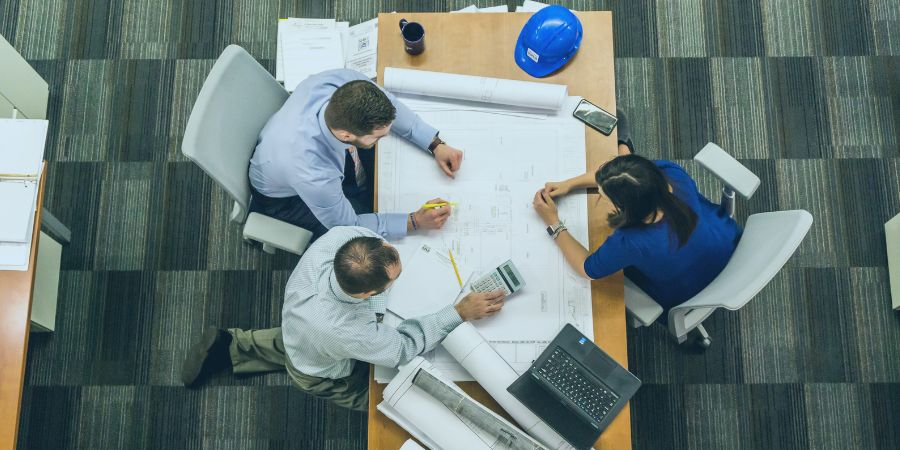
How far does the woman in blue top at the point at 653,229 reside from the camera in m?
1.52

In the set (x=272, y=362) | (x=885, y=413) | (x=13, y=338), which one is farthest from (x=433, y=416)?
(x=885, y=413)

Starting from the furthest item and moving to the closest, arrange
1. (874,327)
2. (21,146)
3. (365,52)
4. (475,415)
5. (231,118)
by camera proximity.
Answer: (874,327), (365,52), (21,146), (231,118), (475,415)

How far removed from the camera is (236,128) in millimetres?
1693

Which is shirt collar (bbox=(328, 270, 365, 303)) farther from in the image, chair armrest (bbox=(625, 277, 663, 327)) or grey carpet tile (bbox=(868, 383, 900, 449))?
grey carpet tile (bbox=(868, 383, 900, 449))

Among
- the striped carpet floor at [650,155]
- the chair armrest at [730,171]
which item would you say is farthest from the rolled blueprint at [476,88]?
the striped carpet floor at [650,155]

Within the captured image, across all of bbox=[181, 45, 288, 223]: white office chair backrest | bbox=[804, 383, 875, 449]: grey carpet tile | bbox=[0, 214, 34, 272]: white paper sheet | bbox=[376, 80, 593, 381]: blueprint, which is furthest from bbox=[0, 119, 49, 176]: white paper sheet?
bbox=[804, 383, 875, 449]: grey carpet tile

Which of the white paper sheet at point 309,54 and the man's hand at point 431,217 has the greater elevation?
the white paper sheet at point 309,54

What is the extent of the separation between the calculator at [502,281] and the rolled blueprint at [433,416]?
24 centimetres

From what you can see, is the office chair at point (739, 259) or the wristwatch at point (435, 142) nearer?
the office chair at point (739, 259)

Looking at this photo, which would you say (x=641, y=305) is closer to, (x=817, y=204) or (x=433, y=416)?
(x=433, y=416)

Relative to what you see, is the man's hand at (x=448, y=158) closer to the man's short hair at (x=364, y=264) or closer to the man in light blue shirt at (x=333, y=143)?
the man in light blue shirt at (x=333, y=143)

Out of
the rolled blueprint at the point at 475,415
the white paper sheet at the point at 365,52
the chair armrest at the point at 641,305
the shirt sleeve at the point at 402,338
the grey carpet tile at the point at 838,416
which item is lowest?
the grey carpet tile at the point at 838,416

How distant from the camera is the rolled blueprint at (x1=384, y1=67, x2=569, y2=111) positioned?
173 centimetres

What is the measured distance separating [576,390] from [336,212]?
2.58 ft
